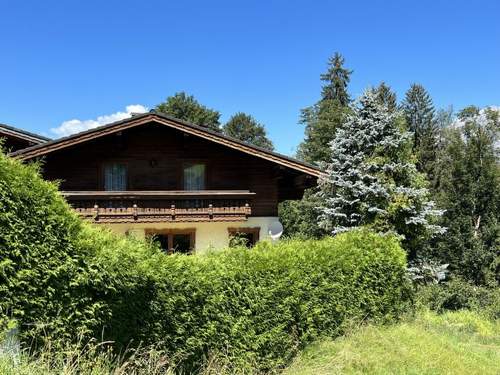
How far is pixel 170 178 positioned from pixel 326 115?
26.4m

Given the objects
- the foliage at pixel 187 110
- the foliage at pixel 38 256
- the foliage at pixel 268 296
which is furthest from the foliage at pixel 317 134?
the foliage at pixel 38 256

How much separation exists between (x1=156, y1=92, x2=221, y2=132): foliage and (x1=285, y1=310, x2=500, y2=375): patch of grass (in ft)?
134

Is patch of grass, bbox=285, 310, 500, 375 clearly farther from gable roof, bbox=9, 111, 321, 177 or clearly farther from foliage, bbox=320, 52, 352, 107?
foliage, bbox=320, 52, 352, 107

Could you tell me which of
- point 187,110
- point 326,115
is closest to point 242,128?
point 187,110

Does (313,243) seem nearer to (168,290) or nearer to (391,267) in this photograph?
(391,267)

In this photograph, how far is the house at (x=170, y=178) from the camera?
46.4 feet

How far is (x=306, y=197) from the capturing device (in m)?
34.3

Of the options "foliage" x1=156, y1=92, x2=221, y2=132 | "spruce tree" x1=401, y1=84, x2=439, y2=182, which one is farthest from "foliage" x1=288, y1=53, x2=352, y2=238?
"foliage" x1=156, y1=92, x2=221, y2=132

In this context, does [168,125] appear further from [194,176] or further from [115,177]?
[115,177]

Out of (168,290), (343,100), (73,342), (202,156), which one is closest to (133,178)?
(202,156)

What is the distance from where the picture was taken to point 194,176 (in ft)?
53.0

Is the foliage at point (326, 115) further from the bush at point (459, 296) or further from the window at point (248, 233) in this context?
the window at point (248, 233)

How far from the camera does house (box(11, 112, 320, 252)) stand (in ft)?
46.4

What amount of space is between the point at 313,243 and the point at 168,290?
12.7 feet
